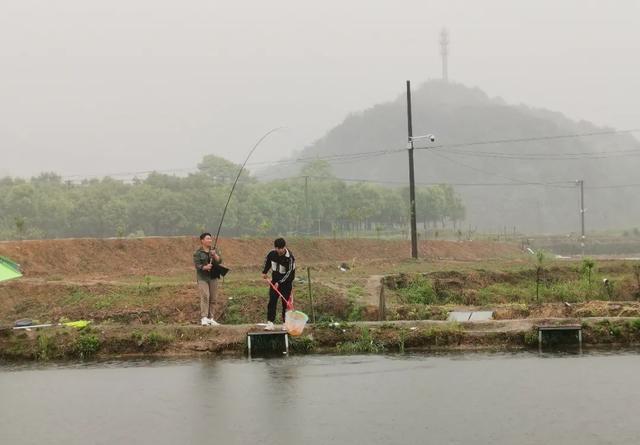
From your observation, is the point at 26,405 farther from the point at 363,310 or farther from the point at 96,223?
the point at 96,223

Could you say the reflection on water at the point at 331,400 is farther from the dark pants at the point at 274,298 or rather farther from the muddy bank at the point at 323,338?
the dark pants at the point at 274,298

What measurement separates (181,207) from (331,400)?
82056 millimetres

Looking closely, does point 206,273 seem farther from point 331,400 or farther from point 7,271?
point 331,400

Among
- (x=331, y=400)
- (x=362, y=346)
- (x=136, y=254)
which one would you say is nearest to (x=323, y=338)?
(x=362, y=346)

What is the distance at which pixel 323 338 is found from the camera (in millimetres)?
12969

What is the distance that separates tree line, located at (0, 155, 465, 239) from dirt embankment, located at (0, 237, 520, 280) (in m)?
18.0

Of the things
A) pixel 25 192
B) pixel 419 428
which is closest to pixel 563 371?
pixel 419 428

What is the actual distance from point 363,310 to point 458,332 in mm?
6473

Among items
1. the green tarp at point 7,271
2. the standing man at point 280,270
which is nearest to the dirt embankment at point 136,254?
the green tarp at point 7,271

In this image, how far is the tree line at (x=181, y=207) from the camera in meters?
82.9

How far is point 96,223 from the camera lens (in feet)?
286

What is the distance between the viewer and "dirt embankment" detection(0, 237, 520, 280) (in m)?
31.8

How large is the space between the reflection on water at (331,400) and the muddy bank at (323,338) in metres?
0.77

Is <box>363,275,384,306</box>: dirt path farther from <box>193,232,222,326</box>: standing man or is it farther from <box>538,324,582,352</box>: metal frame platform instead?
<box>538,324,582,352</box>: metal frame platform
